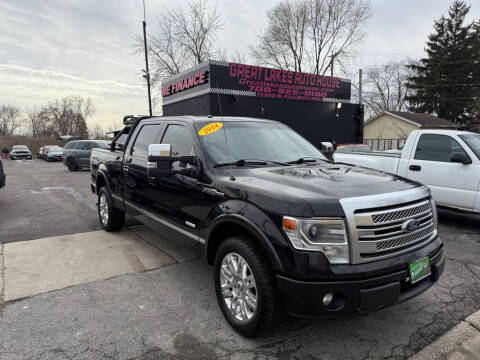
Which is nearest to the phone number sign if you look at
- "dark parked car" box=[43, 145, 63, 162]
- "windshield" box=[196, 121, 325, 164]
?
"windshield" box=[196, 121, 325, 164]

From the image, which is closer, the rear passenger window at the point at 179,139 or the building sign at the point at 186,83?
the rear passenger window at the point at 179,139

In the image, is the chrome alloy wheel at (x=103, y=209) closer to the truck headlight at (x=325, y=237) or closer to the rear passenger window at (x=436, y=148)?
the truck headlight at (x=325, y=237)

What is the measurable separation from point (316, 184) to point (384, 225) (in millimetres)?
560

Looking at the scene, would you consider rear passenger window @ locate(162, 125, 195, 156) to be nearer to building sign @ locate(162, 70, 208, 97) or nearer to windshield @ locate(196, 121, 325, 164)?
windshield @ locate(196, 121, 325, 164)

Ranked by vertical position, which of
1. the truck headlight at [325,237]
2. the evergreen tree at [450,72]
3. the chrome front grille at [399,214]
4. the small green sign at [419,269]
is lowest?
the small green sign at [419,269]

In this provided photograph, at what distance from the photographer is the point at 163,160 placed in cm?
312

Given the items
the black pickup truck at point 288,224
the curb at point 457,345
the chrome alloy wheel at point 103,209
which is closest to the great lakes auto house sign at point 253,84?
the chrome alloy wheel at point 103,209

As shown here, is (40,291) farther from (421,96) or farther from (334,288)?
(421,96)

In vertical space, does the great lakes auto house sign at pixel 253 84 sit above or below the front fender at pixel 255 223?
above

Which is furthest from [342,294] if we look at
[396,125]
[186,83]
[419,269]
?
[396,125]

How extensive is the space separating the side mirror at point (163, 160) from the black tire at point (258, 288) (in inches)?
37.2

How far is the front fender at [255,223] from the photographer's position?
2.33 metres

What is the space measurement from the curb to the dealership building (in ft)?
33.4

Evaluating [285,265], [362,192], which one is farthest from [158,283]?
[362,192]
